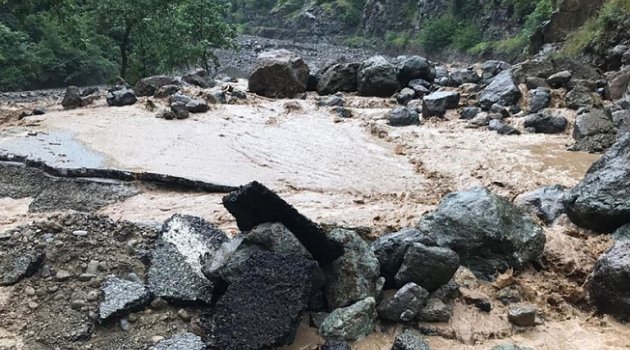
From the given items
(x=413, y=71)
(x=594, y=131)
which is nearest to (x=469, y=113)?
(x=594, y=131)

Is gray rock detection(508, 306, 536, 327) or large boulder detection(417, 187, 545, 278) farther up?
large boulder detection(417, 187, 545, 278)

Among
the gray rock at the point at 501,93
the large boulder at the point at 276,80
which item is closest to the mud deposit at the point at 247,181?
the gray rock at the point at 501,93

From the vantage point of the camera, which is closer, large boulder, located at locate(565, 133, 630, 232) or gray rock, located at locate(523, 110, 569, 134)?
large boulder, located at locate(565, 133, 630, 232)

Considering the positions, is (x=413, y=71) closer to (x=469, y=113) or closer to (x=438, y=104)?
(x=438, y=104)

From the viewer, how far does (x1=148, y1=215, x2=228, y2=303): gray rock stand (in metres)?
4.68

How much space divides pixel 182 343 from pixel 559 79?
1197cm

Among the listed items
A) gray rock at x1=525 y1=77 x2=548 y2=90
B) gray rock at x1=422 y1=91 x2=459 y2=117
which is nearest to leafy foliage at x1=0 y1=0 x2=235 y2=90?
gray rock at x1=422 y1=91 x2=459 y2=117

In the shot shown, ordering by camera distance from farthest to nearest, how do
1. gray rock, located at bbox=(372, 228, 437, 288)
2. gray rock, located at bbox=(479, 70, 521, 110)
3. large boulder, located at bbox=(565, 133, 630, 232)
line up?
gray rock, located at bbox=(479, 70, 521, 110) → large boulder, located at bbox=(565, 133, 630, 232) → gray rock, located at bbox=(372, 228, 437, 288)

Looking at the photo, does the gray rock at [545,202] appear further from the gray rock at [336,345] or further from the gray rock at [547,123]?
the gray rock at [547,123]

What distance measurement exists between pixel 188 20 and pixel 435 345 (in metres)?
22.1

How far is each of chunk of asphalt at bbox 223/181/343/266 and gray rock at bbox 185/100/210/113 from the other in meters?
8.80

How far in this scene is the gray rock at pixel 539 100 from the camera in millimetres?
12070

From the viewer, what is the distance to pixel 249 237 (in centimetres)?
482

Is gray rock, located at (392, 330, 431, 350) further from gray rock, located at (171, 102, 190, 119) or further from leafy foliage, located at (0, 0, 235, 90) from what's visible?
leafy foliage, located at (0, 0, 235, 90)
